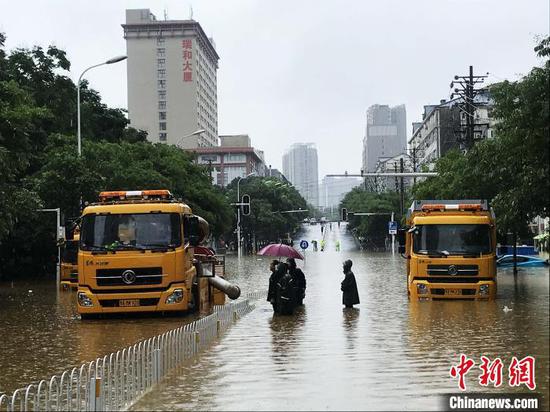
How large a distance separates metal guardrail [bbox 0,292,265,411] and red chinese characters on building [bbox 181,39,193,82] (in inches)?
5449

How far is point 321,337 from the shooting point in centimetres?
1583

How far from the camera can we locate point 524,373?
23.9 ft

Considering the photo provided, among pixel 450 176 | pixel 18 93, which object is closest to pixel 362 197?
pixel 450 176

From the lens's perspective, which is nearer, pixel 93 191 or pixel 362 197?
pixel 93 191

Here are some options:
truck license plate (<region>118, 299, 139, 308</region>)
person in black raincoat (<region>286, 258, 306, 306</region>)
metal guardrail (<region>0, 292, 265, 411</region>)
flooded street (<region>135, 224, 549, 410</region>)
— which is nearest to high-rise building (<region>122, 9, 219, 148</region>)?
person in black raincoat (<region>286, 258, 306, 306</region>)

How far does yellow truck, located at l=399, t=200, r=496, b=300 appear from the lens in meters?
22.4

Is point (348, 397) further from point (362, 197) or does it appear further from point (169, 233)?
point (362, 197)

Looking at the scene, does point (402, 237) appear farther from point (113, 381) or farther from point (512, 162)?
point (113, 381)

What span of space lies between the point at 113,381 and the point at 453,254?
1403 cm

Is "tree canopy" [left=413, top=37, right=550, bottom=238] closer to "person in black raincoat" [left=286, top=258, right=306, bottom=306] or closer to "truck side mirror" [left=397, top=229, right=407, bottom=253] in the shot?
"truck side mirror" [left=397, top=229, right=407, bottom=253]

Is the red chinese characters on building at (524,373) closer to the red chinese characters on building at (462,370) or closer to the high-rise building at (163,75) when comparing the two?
the red chinese characters on building at (462,370)

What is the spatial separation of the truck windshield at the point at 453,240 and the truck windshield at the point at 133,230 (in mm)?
6905

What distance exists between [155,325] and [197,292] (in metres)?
3.45

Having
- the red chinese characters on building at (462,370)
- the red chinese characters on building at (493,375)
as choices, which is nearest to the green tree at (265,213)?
the red chinese characters on building at (462,370)
